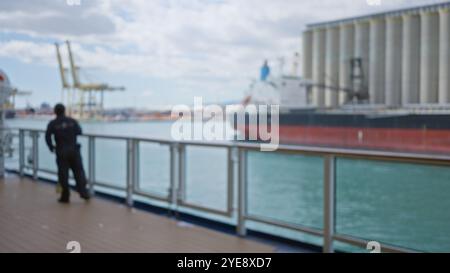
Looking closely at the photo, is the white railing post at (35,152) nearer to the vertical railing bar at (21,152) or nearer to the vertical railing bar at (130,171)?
the vertical railing bar at (21,152)

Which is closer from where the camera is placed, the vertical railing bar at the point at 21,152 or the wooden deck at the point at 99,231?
the wooden deck at the point at 99,231

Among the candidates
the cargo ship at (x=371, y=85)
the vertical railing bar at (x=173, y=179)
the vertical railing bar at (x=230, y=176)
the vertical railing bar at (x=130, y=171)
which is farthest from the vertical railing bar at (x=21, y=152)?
the cargo ship at (x=371, y=85)

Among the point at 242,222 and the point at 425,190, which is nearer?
the point at 425,190

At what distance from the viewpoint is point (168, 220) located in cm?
399

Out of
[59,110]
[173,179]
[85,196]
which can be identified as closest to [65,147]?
[59,110]

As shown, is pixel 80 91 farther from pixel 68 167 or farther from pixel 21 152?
pixel 68 167

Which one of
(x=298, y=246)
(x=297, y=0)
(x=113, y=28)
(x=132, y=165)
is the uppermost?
(x=297, y=0)

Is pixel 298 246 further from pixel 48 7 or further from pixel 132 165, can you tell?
pixel 48 7

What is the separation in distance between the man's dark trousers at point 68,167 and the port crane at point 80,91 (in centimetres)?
226

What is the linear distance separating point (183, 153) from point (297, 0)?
2.63 meters

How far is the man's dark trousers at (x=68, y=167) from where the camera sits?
4738 mm

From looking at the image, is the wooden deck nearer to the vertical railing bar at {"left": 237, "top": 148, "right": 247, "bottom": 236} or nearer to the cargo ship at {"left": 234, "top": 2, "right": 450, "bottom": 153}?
the vertical railing bar at {"left": 237, "top": 148, "right": 247, "bottom": 236}

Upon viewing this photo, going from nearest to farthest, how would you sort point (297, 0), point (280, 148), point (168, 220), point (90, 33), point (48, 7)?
point (280, 148), point (168, 220), point (48, 7), point (90, 33), point (297, 0)
